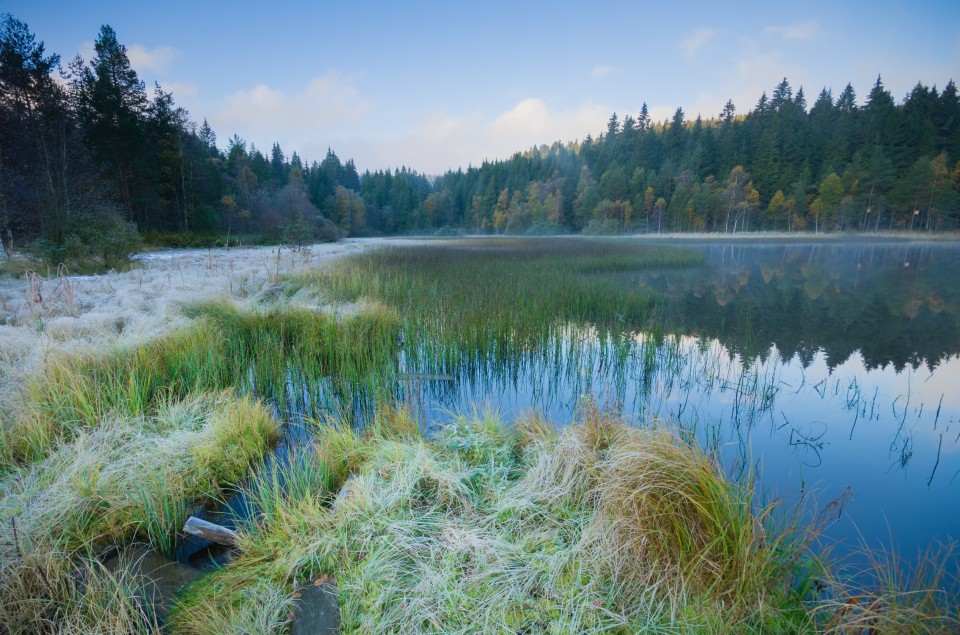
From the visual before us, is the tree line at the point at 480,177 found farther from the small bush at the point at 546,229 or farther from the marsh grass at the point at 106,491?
the marsh grass at the point at 106,491

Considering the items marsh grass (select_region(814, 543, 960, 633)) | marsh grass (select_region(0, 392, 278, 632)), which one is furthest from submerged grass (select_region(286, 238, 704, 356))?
marsh grass (select_region(814, 543, 960, 633))

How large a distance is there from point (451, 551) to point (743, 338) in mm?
6105

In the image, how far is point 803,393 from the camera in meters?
4.07

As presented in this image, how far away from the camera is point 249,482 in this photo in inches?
100

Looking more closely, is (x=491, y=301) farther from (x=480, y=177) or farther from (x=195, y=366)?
(x=480, y=177)

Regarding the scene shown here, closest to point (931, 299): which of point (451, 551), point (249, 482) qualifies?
point (451, 551)

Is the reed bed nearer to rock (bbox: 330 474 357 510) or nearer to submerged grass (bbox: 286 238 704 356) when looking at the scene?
rock (bbox: 330 474 357 510)

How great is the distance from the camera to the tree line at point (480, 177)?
12.4m

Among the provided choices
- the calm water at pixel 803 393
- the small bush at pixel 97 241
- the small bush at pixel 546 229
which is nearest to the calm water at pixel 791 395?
the calm water at pixel 803 393

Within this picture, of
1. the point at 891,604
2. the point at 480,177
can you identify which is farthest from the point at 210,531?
the point at 480,177

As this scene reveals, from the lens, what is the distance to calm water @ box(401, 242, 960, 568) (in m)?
2.56

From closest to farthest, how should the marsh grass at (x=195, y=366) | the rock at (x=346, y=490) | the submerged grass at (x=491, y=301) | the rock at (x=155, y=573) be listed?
1. the rock at (x=155, y=573)
2. the rock at (x=346, y=490)
3. the marsh grass at (x=195, y=366)
4. the submerged grass at (x=491, y=301)

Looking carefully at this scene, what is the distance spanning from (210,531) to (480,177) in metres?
80.6

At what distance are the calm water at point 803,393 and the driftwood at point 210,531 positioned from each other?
5.56 feet
